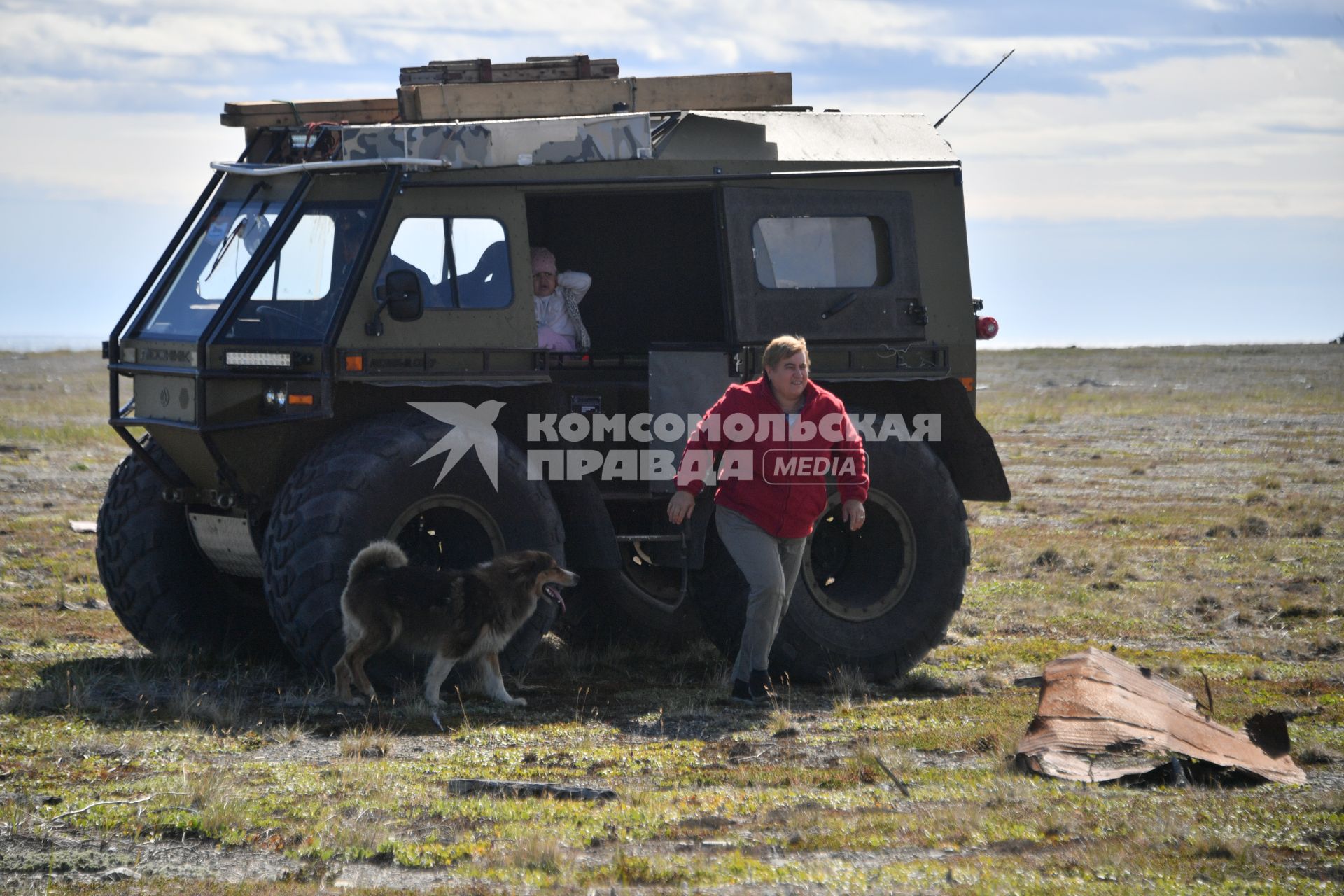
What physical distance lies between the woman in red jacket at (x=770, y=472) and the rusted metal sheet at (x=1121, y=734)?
1.48m

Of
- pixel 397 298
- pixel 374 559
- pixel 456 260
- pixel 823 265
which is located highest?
pixel 456 260

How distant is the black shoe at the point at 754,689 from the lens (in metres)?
8.79

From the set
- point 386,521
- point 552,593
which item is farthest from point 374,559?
point 552,593

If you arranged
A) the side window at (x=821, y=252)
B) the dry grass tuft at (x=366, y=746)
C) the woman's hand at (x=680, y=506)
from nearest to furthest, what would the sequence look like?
the dry grass tuft at (x=366, y=746)
the woman's hand at (x=680, y=506)
the side window at (x=821, y=252)

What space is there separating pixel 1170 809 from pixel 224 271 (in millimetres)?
5945

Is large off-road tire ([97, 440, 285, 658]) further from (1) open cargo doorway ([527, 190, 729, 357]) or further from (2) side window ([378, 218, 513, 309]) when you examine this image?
(1) open cargo doorway ([527, 190, 729, 357])

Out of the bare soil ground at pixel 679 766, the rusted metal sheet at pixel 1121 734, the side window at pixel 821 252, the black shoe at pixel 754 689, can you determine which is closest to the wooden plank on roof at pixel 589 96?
the side window at pixel 821 252

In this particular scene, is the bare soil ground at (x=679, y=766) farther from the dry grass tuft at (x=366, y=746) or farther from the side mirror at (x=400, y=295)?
the side mirror at (x=400, y=295)

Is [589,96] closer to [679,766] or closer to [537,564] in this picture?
[537,564]

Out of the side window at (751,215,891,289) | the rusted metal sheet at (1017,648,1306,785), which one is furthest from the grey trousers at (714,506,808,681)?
the side window at (751,215,891,289)

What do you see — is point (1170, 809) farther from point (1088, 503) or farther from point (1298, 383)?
point (1298, 383)

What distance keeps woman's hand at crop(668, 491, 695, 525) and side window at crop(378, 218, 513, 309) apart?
5.46ft

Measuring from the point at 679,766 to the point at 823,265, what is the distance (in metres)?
3.83

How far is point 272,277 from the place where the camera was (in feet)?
28.7
